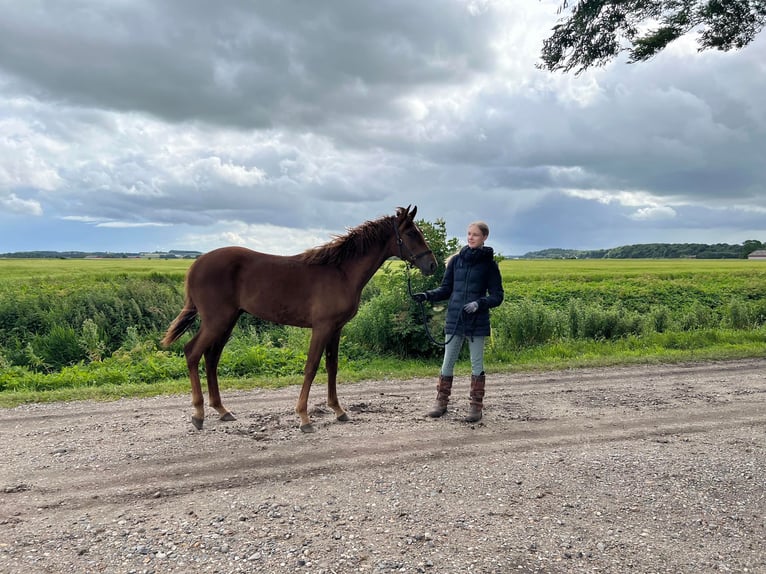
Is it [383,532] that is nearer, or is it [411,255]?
[383,532]

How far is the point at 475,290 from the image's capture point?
21.2 feet

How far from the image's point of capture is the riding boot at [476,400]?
640cm

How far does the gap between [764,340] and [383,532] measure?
1347 cm

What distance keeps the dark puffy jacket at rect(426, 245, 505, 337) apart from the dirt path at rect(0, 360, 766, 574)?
1210 millimetres

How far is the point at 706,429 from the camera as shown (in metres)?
6.17

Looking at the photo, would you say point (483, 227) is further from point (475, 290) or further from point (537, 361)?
point (537, 361)

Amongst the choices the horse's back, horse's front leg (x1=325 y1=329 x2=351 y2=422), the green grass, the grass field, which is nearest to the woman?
horse's front leg (x1=325 y1=329 x2=351 y2=422)

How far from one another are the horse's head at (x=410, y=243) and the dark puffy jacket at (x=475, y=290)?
1.48ft

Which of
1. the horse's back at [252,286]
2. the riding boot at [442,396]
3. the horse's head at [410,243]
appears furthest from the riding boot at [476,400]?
the horse's back at [252,286]

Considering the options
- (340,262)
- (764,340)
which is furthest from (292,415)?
(764,340)

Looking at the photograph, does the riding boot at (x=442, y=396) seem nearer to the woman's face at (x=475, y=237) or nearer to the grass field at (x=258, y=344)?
Answer: the woman's face at (x=475, y=237)

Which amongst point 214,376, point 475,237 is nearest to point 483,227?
point 475,237

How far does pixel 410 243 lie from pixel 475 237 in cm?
83

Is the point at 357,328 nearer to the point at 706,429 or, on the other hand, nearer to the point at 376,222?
the point at 376,222
